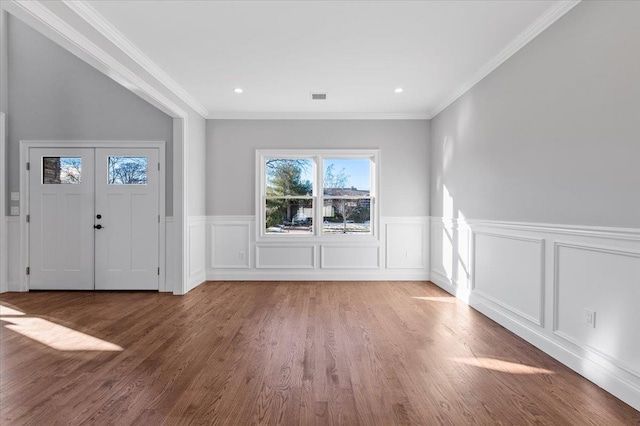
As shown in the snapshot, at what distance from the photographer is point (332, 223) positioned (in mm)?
5656

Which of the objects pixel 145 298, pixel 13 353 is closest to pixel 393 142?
pixel 145 298

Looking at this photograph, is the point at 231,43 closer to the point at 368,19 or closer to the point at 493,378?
the point at 368,19

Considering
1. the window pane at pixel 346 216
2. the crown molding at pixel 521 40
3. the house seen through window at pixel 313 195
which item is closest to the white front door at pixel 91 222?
the house seen through window at pixel 313 195

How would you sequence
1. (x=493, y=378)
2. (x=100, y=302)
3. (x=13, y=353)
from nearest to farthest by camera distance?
(x=493, y=378) → (x=13, y=353) → (x=100, y=302)

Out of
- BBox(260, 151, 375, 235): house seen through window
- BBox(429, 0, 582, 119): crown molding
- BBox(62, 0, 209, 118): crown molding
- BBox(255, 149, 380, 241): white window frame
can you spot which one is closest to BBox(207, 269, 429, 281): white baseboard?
BBox(255, 149, 380, 241): white window frame

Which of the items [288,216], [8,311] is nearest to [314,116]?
[288,216]

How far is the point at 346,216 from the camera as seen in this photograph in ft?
18.6

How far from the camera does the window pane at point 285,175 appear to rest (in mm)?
5645

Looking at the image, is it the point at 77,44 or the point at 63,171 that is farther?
the point at 63,171

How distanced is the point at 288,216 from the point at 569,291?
158 inches

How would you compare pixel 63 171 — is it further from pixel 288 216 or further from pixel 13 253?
pixel 288 216

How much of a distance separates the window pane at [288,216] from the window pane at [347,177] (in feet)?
1.57

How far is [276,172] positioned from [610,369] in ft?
15.5

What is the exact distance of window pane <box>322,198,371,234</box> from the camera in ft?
18.5
